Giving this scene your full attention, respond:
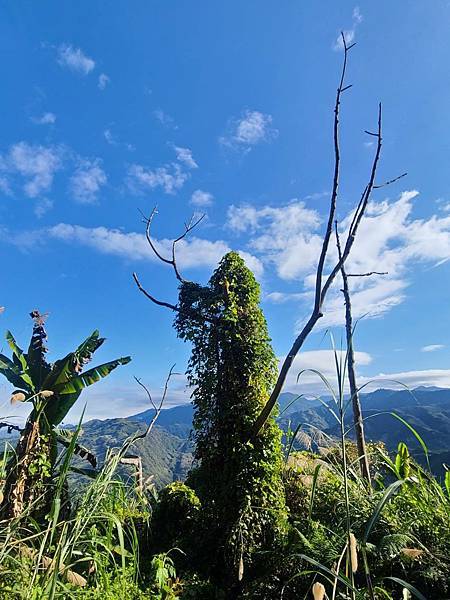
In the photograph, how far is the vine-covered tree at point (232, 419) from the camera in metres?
4.82

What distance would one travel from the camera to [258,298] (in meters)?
6.22

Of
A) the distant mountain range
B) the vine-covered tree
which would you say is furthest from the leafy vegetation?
the distant mountain range

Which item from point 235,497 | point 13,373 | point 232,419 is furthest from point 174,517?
point 13,373

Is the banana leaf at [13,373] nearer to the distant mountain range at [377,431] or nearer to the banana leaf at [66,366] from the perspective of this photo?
the banana leaf at [66,366]

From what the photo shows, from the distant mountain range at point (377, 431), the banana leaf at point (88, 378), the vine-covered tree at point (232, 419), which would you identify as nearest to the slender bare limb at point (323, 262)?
the vine-covered tree at point (232, 419)

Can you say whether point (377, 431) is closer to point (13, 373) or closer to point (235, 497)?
point (235, 497)

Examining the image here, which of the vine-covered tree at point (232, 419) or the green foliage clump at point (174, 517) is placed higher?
the vine-covered tree at point (232, 419)

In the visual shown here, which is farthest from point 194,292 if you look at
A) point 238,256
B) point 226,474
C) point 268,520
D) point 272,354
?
point 268,520

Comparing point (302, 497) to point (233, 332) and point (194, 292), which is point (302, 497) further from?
point (194, 292)

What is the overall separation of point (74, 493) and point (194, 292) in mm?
4343

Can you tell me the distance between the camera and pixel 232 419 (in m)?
5.38

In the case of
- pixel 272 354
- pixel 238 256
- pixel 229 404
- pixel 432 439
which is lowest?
pixel 432 439

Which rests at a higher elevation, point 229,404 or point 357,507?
point 229,404

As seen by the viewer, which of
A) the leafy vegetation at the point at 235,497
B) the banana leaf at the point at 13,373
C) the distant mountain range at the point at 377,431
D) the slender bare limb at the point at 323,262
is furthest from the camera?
the distant mountain range at the point at 377,431
